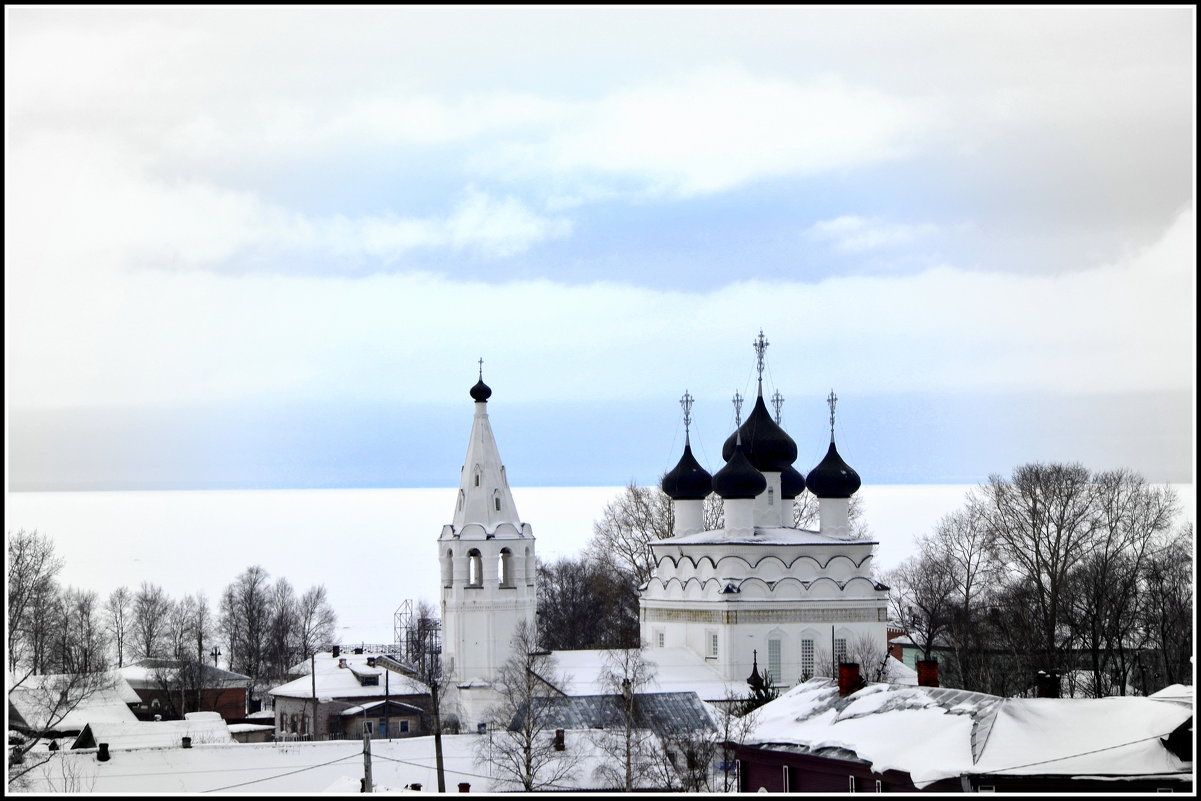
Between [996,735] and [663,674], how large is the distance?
17.3 m

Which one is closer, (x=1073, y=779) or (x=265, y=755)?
(x=1073, y=779)

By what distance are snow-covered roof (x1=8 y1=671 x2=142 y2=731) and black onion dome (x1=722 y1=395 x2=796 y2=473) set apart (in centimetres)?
1371

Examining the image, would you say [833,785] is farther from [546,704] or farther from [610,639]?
[610,639]

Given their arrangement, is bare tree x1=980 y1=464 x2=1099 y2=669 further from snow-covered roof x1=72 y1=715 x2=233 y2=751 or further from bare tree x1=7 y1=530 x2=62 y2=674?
bare tree x1=7 y1=530 x2=62 y2=674

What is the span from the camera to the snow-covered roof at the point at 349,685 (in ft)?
129

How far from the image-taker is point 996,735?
16.6 metres

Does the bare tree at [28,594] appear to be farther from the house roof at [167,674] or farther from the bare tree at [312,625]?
the bare tree at [312,625]

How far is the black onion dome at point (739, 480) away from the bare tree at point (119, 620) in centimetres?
2591

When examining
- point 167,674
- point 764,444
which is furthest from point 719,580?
point 167,674

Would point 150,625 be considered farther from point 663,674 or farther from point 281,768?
point 281,768

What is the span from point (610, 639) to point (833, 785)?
100.0 ft

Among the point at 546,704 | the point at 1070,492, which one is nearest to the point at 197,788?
the point at 546,704

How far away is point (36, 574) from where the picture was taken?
1566 inches

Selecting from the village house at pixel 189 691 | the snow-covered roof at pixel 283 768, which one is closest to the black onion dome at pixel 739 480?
the snow-covered roof at pixel 283 768
